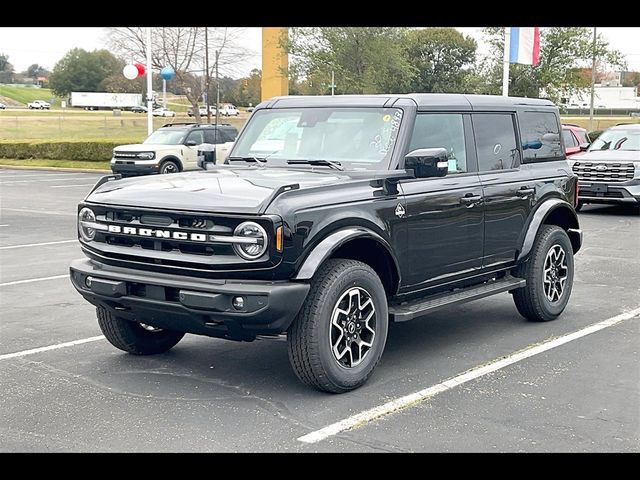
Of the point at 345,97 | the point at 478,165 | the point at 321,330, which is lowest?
the point at 321,330

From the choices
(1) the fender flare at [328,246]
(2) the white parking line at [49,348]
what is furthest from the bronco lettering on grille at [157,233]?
(2) the white parking line at [49,348]

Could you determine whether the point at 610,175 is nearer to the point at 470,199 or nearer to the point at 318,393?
the point at 470,199

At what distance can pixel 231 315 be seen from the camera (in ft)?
16.8

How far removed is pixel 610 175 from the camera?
1641 cm

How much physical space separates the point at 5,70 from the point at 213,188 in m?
121

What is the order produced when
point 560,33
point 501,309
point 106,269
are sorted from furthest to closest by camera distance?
point 560,33
point 501,309
point 106,269

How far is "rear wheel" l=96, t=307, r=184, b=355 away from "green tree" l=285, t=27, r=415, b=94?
2617 cm

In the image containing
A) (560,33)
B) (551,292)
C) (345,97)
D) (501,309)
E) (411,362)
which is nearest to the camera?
(411,362)

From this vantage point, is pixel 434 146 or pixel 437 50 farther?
pixel 437 50

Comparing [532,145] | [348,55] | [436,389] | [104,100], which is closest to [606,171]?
[532,145]

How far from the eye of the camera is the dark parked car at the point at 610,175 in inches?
639
